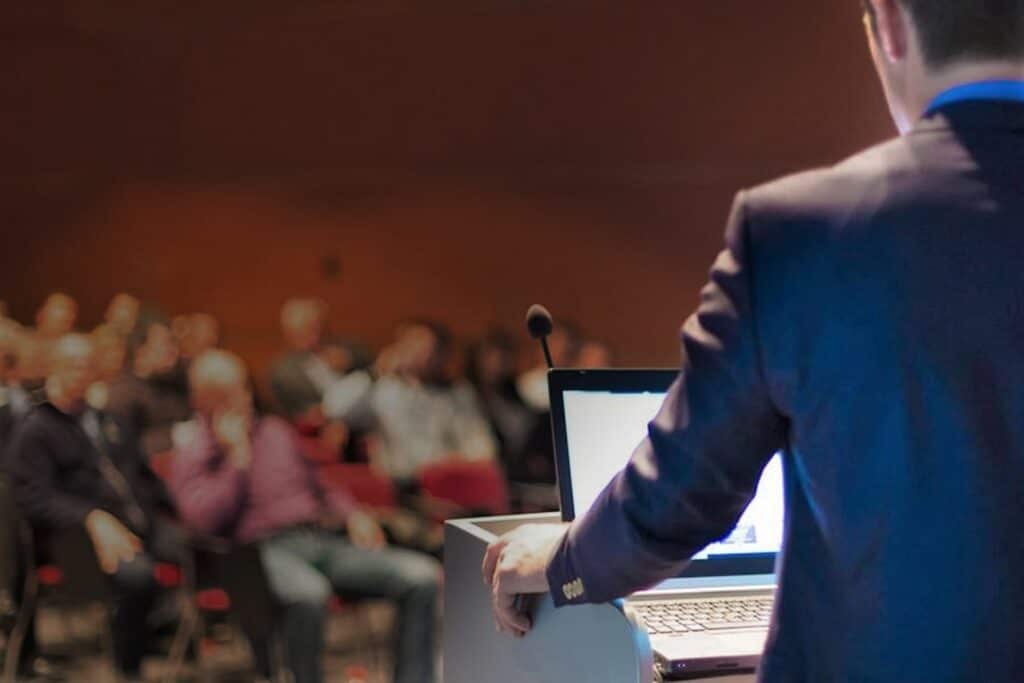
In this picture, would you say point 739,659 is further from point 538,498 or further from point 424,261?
point 424,261

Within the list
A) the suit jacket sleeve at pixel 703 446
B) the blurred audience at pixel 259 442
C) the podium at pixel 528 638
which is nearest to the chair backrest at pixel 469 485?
the blurred audience at pixel 259 442

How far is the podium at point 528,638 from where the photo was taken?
105 cm

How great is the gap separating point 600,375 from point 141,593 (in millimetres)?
2856

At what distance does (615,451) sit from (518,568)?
44 cm

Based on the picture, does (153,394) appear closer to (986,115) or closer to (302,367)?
(302,367)

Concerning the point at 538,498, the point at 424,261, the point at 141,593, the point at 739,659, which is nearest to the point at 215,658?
the point at 141,593

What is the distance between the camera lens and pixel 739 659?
3.80ft

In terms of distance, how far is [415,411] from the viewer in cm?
435

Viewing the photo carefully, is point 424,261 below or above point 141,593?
above

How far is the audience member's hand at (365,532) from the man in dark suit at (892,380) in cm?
330

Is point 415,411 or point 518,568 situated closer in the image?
point 518,568

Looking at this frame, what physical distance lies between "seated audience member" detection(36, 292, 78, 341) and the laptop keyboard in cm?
405

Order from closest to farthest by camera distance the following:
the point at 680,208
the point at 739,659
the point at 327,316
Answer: the point at 739,659 < the point at 327,316 < the point at 680,208

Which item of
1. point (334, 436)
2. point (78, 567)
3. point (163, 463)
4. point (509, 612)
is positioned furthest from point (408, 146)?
point (509, 612)
